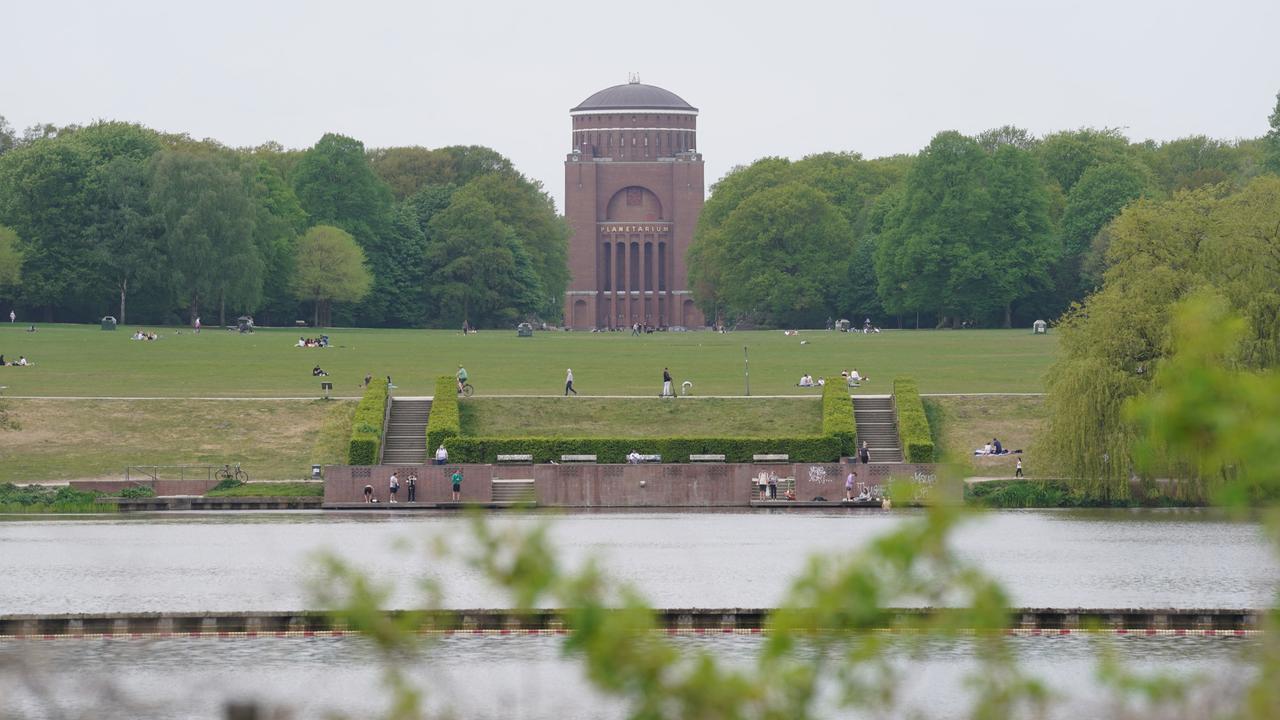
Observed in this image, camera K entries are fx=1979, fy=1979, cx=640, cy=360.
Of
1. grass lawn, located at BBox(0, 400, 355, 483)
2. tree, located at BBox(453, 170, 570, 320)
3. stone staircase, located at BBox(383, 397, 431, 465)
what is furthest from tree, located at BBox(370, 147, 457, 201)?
stone staircase, located at BBox(383, 397, 431, 465)

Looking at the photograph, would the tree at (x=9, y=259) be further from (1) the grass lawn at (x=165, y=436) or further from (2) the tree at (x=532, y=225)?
(1) the grass lawn at (x=165, y=436)

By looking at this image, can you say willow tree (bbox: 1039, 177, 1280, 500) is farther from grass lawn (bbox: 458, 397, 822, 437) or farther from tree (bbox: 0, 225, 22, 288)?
tree (bbox: 0, 225, 22, 288)

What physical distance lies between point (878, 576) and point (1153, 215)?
4031 cm

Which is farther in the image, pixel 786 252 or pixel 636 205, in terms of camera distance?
pixel 636 205

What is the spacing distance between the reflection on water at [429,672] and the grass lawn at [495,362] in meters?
33.9

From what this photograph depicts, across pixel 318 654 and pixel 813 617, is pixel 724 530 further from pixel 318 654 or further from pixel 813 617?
pixel 813 617

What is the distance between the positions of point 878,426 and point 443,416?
1121cm

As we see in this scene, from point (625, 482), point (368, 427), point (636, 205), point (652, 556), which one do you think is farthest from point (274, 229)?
point (652, 556)

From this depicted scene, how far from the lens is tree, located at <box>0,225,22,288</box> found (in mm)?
Result: 88312

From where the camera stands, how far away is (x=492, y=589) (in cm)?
2877

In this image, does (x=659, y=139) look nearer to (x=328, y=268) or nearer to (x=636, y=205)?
Answer: (x=636, y=205)

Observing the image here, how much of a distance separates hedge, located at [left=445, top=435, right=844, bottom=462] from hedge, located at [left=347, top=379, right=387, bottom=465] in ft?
6.34

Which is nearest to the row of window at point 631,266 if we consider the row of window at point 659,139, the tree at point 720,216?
the row of window at point 659,139

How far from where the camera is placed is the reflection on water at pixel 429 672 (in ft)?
62.4
